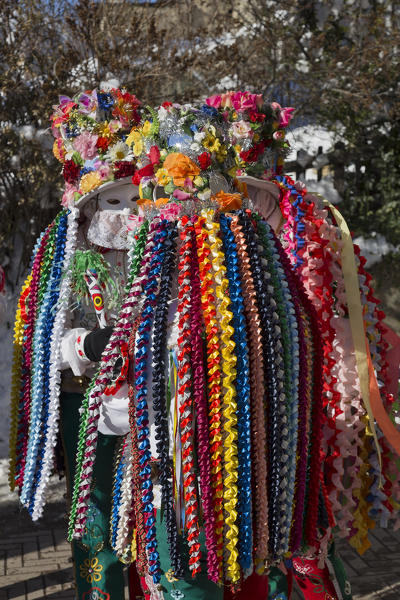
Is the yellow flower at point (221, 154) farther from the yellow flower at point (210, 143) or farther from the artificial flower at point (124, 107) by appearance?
the artificial flower at point (124, 107)

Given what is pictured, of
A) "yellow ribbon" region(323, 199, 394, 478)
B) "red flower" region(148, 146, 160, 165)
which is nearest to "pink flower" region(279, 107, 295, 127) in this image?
"yellow ribbon" region(323, 199, 394, 478)

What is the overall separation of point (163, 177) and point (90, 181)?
0.65 m

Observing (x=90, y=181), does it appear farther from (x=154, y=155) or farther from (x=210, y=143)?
(x=210, y=143)

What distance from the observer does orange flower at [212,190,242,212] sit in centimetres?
199

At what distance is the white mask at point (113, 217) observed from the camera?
8.46ft

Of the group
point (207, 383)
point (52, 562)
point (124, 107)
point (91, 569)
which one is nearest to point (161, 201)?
point (207, 383)

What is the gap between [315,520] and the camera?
198 cm

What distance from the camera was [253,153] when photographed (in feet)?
9.20

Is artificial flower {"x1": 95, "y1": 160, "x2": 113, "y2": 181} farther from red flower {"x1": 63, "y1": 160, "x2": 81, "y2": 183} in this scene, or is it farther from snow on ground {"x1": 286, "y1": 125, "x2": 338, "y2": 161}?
snow on ground {"x1": 286, "y1": 125, "x2": 338, "y2": 161}

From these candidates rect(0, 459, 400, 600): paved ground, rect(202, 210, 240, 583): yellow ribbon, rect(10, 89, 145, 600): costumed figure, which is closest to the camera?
rect(202, 210, 240, 583): yellow ribbon

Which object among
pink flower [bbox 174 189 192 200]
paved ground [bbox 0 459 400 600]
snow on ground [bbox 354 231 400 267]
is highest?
snow on ground [bbox 354 231 400 267]

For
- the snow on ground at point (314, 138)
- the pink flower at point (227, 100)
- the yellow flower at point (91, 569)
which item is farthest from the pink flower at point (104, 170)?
the snow on ground at point (314, 138)

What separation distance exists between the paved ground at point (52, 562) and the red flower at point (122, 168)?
5.26 ft

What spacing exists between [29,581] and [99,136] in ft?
6.95
